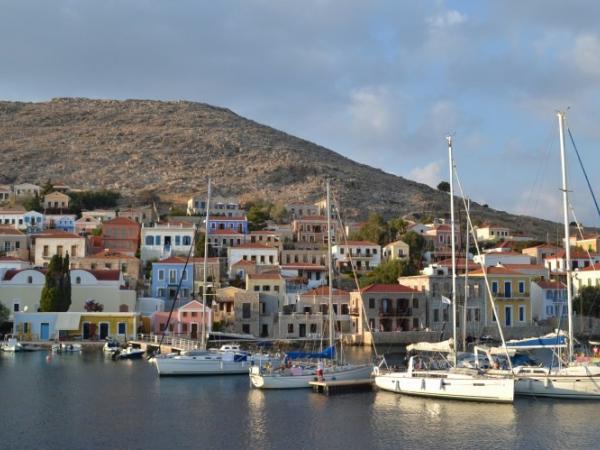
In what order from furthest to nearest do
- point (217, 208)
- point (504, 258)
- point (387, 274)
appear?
point (217, 208)
point (504, 258)
point (387, 274)

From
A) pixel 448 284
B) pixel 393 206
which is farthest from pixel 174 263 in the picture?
pixel 393 206

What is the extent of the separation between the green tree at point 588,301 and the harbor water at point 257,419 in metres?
41.5

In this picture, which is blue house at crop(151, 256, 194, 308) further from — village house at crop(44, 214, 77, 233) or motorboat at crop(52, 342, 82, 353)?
village house at crop(44, 214, 77, 233)

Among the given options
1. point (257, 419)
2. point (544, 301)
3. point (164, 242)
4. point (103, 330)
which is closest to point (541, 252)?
point (544, 301)

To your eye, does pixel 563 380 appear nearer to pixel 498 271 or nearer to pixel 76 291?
pixel 498 271

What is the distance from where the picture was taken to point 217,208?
115625 millimetres

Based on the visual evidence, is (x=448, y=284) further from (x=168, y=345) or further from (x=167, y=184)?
(x=167, y=184)

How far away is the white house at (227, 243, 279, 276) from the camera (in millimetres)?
86875

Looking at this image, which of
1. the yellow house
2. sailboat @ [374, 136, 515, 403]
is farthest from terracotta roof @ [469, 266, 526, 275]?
sailboat @ [374, 136, 515, 403]

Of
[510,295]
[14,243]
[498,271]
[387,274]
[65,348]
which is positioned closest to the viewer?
[65,348]

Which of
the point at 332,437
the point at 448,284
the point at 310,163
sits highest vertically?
the point at 310,163

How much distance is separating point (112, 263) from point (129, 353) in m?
25.3

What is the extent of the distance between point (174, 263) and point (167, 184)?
3213 inches

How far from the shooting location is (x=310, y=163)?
177 meters
